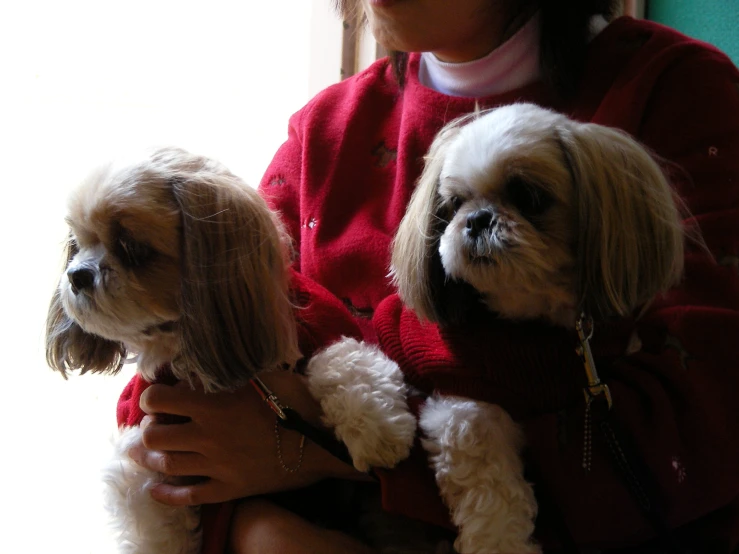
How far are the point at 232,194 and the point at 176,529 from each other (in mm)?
566

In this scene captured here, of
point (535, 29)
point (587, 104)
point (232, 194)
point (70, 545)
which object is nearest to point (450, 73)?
point (535, 29)

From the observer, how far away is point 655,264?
2.93 feet

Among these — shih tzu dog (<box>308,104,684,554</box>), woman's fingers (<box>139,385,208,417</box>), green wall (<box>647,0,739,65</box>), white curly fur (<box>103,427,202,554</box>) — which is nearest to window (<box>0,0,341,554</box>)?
white curly fur (<box>103,427,202,554</box>)

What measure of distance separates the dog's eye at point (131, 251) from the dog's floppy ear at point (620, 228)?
2.02 feet

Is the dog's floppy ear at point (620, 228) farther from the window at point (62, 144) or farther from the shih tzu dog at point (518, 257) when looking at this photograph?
the window at point (62, 144)

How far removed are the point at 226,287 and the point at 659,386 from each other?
0.64m

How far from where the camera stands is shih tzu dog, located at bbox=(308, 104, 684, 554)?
885 mm

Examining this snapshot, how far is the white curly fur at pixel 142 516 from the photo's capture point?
3.58ft

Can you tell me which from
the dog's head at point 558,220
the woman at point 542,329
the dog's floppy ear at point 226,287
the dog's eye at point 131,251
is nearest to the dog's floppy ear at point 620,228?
the dog's head at point 558,220

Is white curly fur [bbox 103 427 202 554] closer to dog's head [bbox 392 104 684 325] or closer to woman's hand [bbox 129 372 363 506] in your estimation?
woman's hand [bbox 129 372 363 506]

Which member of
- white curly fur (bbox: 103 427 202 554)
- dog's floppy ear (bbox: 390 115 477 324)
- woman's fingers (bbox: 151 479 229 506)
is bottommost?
white curly fur (bbox: 103 427 202 554)

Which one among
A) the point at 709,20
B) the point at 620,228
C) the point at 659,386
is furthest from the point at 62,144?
the point at 709,20

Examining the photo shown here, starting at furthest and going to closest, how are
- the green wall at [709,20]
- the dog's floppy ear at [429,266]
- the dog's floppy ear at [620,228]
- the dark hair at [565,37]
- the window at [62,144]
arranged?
the green wall at [709,20], the window at [62,144], the dark hair at [565,37], the dog's floppy ear at [429,266], the dog's floppy ear at [620,228]

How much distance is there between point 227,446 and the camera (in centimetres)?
108
